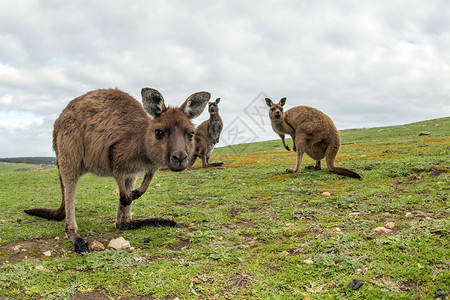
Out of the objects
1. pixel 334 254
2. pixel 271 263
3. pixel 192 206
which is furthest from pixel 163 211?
pixel 334 254

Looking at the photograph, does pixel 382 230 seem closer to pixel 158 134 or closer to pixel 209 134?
pixel 158 134

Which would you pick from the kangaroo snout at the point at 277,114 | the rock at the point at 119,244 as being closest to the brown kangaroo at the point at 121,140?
the rock at the point at 119,244

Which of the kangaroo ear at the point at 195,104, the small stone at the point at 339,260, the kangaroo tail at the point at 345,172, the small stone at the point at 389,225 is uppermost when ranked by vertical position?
the kangaroo ear at the point at 195,104

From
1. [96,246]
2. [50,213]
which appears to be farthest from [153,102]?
[50,213]

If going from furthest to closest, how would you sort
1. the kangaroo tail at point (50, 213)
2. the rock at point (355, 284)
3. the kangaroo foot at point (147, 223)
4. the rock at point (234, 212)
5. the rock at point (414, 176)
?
the rock at point (414, 176) < the rock at point (234, 212) < the kangaroo tail at point (50, 213) < the kangaroo foot at point (147, 223) < the rock at point (355, 284)

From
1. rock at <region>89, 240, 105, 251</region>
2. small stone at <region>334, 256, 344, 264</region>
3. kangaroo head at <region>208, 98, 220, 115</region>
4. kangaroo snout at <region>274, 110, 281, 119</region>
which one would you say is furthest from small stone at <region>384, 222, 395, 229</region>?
kangaroo head at <region>208, 98, 220, 115</region>

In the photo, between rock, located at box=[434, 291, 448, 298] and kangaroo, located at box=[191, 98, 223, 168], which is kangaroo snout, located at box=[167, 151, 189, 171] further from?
kangaroo, located at box=[191, 98, 223, 168]

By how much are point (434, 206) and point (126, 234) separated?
4929 mm

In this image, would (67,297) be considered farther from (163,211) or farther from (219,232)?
(163,211)

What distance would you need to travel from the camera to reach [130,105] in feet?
17.8

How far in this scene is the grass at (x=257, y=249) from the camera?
3072mm

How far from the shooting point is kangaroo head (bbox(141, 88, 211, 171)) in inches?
175

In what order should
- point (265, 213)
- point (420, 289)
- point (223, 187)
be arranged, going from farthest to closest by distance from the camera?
point (223, 187) → point (265, 213) → point (420, 289)

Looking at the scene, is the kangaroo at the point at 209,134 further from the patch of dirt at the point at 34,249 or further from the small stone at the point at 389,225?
the small stone at the point at 389,225
